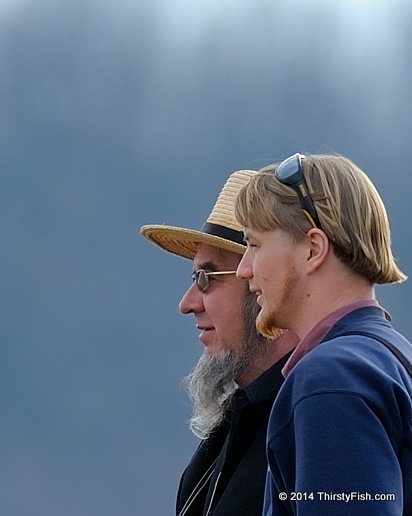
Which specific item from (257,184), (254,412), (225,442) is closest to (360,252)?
(257,184)

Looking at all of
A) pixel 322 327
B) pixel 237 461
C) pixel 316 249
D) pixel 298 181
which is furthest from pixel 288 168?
pixel 237 461

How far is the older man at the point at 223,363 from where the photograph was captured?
2938 millimetres

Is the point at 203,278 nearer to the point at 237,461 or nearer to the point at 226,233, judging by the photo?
the point at 226,233

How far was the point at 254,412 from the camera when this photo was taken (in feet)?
9.56

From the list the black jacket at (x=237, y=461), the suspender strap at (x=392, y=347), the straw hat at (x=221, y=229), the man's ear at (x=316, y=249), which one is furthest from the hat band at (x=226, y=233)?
the suspender strap at (x=392, y=347)

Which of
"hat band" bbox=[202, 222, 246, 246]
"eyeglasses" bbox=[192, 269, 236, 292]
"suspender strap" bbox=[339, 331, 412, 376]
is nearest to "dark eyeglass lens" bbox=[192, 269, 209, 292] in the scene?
"eyeglasses" bbox=[192, 269, 236, 292]

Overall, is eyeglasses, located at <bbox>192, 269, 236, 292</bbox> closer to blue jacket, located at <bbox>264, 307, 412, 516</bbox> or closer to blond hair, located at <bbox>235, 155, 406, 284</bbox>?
blond hair, located at <bbox>235, 155, 406, 284</bbox>

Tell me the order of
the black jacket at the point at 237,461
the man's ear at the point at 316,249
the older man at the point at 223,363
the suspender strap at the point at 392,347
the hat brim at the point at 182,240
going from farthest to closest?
1. the hat brim at the point at 182,240
2. the older man at the point at 223,363
3. the black jacket at the point at 237,461
4. the man's ear at the point at 316,249
5. the suspender strap at the point at 392,347

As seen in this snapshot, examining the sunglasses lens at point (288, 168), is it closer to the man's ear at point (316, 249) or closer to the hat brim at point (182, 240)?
the man's ear at point (316, 249)

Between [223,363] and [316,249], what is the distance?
1344mm

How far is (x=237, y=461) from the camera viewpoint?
2.92 m

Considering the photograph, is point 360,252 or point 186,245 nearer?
point 360,252

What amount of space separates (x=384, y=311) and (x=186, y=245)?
1678mm

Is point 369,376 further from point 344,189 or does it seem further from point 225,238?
point 225,238
